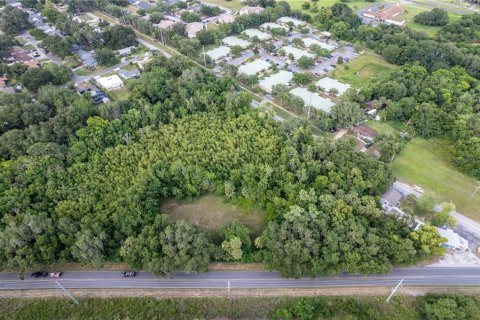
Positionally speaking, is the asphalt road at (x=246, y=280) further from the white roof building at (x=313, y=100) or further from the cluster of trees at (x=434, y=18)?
the cluster of trees at (x=434, y=18)

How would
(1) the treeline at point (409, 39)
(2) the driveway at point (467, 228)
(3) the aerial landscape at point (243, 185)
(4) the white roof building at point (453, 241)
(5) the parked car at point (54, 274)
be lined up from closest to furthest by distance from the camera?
(3) the aerial landscape at point (243, 185) < (5) the parked car at point (54, 274) < (4) the white roof building at point (453, 241) < (2) the driveway at point (467, 228) < (1) the treeline at point (409, 39)

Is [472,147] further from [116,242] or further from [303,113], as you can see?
[116,242]

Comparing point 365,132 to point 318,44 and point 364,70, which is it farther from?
point 318,44

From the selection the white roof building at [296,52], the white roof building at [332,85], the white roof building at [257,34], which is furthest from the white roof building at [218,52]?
the white roof building at [332,85]

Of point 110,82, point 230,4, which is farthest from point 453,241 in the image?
point 230,4

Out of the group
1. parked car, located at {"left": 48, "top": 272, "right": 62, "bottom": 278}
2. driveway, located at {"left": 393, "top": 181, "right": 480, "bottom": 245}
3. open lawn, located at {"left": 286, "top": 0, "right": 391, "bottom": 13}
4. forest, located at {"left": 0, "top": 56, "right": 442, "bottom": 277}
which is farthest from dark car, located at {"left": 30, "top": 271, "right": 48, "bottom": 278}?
open lawn, located at {"left": 286, "top": 0, "right": 391, "bottom": 13}

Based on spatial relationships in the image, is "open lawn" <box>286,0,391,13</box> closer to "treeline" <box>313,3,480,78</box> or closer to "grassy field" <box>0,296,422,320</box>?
"treeline" <box>313,3,480,78</box>

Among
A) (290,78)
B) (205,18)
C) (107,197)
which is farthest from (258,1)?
(107,197)
